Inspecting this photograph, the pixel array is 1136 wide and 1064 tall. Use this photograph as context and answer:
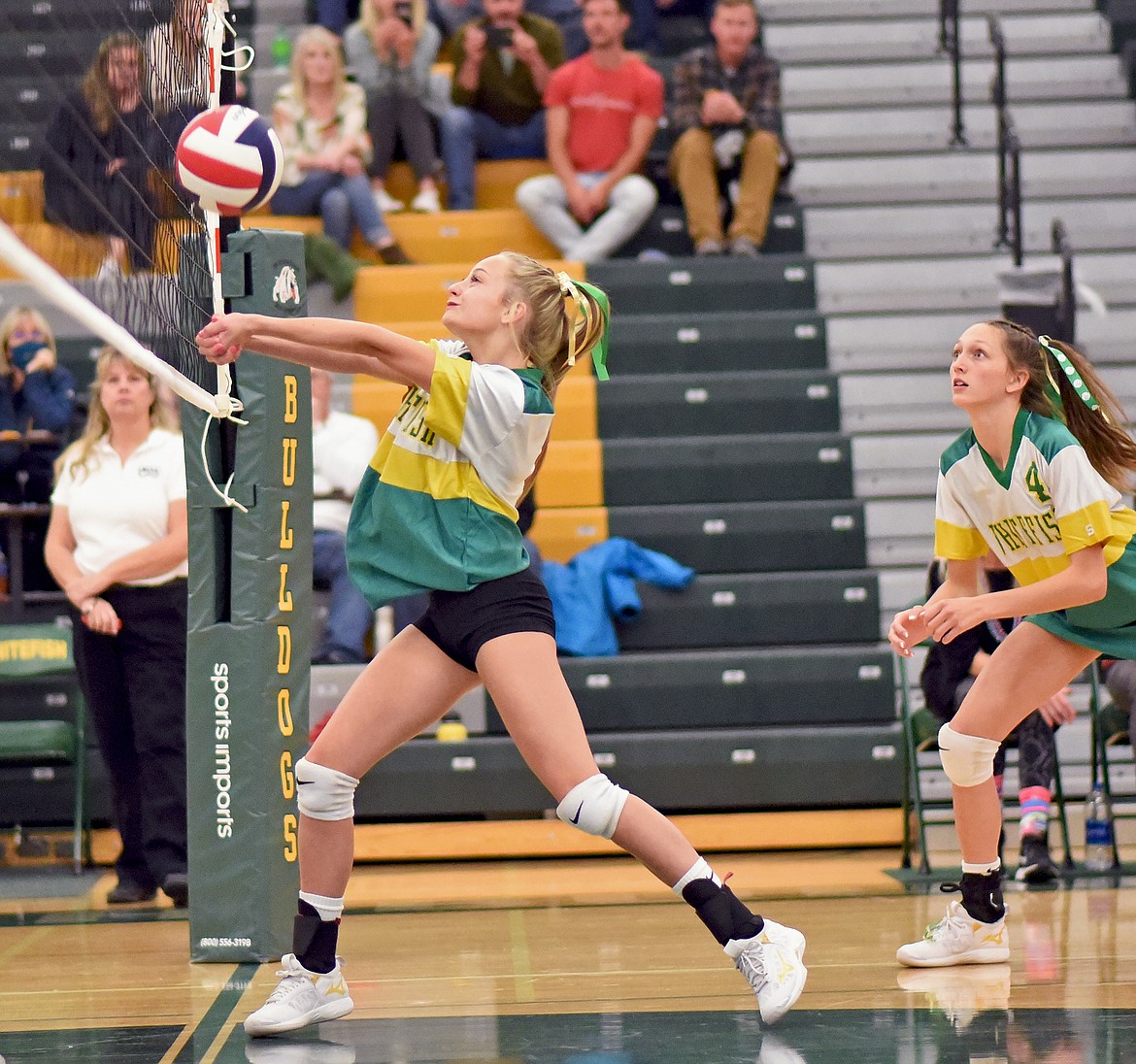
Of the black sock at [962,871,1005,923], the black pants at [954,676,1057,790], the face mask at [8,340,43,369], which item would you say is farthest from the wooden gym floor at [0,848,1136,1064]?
the face mask at [8,340,43,369]

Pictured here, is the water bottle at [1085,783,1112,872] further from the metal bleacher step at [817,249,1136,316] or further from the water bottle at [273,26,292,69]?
the water bottle at [273,26,292,69]

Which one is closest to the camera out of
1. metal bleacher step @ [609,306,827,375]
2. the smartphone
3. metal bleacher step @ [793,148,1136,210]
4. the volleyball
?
the volleyball

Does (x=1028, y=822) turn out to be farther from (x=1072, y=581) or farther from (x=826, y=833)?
(x=1072, y=581)

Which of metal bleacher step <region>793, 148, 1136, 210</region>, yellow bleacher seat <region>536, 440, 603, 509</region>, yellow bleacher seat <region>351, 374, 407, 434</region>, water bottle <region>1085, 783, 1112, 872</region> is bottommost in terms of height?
water bottle <region>1085, 783, 1112, 872</region>

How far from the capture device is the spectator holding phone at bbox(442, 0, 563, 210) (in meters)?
10.0

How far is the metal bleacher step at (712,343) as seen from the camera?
9156 mm

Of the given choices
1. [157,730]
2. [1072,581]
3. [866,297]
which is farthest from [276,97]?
[1072,581]

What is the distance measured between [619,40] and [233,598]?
565 cm

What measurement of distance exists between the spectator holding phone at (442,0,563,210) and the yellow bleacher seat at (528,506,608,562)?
2.53 metres

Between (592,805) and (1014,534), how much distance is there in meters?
1.51

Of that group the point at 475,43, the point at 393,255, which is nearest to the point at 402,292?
the point at 393,255

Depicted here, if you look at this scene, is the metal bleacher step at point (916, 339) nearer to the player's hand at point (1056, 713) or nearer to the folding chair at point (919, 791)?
the folding chair at point (919, 791)

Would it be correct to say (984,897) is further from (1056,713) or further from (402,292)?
(402,292)

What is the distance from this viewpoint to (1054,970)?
4484 millimetres
